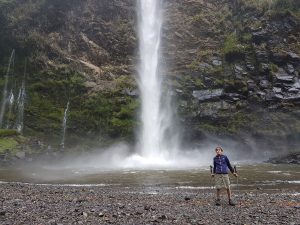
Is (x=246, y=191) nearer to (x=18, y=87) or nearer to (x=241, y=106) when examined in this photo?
(x=241, y=106)

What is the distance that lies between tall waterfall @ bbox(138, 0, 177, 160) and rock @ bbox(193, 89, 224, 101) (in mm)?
3528

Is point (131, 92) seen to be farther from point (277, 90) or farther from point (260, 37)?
point (260, 37)

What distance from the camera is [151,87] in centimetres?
4675

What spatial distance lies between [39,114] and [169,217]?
36.3 meters

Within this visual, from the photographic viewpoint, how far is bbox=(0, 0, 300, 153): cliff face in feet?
145

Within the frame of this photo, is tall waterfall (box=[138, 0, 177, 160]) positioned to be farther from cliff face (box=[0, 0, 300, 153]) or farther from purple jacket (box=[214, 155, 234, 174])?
purple jacket (box=[214, 155, 234, 174])

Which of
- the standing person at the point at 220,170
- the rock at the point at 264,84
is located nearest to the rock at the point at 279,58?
the rock at the point at 264,84

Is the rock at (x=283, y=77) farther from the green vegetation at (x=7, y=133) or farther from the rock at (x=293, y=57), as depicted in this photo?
the green vegetation at (x=7, y=133)

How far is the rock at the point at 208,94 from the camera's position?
1758 inches

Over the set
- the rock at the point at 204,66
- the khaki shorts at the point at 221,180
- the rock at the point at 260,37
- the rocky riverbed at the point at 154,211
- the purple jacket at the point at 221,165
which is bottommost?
the rocky riverbed at the point at 154,211

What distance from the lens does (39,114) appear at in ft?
146

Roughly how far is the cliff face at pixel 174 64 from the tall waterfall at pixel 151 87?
99 cm

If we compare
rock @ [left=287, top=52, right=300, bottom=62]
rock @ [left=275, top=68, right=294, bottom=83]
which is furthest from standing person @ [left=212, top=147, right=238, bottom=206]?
rock @ [left=287, top=52, right=300, bottom=62]

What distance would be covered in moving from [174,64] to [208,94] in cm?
600
